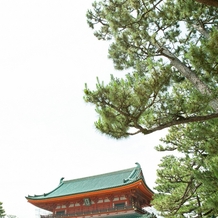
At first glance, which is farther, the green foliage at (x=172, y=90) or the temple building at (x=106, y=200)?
the temple building at (x=106, y=200)

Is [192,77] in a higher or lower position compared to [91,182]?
higher

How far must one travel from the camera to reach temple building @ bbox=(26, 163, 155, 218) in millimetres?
13469

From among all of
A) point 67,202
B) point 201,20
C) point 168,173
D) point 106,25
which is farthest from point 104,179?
point 201,20

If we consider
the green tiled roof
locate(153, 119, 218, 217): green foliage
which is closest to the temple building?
the green tiled roof

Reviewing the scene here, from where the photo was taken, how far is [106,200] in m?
14.8

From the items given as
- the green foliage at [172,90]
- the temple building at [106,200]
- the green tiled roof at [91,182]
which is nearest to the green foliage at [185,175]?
the green foliage at [172,90]

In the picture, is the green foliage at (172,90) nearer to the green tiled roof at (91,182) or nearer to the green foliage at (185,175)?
the green foliage at (185,175)

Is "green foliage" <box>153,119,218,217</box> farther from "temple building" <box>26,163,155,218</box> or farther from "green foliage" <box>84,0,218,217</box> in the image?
"temple building" <box>26,163,155,218</box>

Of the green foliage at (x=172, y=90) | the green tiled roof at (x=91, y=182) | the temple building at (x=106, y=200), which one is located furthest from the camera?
the green tiled roof at (x=91, y=182)

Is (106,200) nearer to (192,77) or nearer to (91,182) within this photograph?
(91,182)

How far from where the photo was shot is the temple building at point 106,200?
13469 mm

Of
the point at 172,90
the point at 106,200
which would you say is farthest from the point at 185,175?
the point at 106,200

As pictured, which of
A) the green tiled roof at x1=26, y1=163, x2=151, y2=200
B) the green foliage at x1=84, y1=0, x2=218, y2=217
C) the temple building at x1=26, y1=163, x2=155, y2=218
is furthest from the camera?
the green tiled roof at x1=26, y1=163, x2=151, y2=200

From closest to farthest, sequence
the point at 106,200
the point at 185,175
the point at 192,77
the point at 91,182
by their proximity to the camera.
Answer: the point at 192,77
the point at 185,175
the point at 106,200
the point at 91,182
